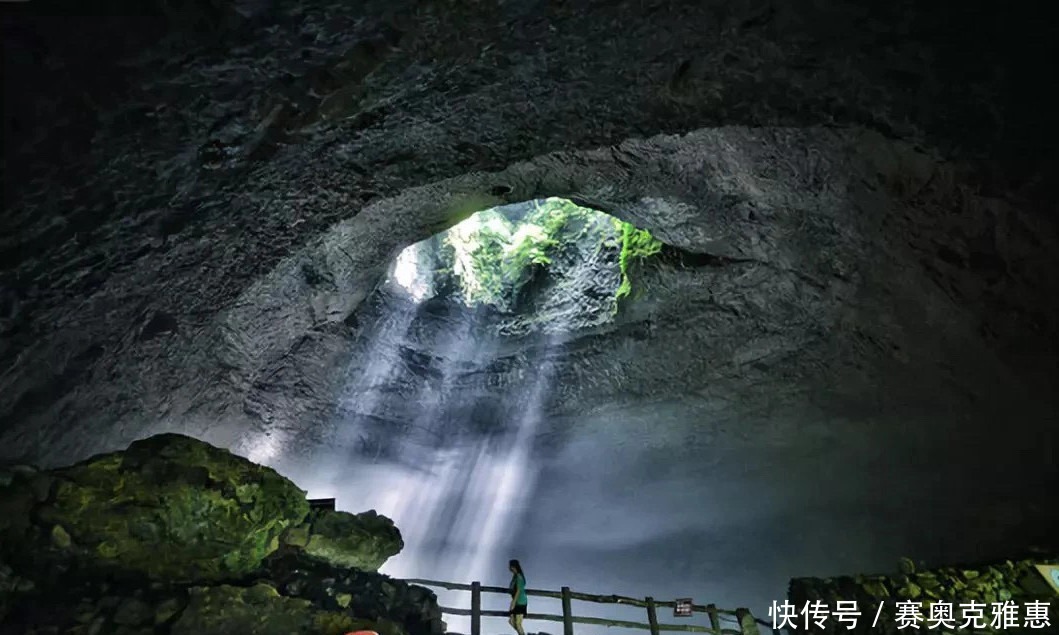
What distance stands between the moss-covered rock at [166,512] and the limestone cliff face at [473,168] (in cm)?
120

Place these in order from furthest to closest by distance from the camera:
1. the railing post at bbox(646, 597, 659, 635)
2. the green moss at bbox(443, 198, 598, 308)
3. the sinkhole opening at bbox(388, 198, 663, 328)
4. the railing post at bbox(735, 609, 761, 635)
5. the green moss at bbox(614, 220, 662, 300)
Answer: the green moss at bbox(443, 198, 598, 308) → the sinkhole opening at bbox(388, 198, 663, 328) → the green moss at bbox(614, 220, 662, 300) → the railing post at bbox(735, 609, 761, 635) → the railing post at bbox(646, 597, 659, 635)

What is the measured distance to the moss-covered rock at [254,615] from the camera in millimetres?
5730

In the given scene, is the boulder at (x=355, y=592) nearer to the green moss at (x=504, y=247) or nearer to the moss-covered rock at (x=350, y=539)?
the moss-covered rock at (x=350, y=539)

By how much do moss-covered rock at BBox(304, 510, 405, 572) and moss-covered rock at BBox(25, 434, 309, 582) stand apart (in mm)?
870

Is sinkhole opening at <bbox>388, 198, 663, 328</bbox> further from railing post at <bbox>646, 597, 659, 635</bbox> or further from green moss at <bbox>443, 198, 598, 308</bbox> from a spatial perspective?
railing post at <bbox>646, 597, 659, 635</bbox>

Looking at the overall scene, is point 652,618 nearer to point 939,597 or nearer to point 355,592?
point 939,597

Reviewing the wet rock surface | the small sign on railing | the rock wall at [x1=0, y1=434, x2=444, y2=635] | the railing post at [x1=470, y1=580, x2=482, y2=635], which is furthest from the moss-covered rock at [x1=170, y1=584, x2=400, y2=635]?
the small sign on railing

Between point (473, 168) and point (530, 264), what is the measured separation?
6.79 metres

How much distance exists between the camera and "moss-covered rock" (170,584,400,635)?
18.8ft

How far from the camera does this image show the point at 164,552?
6.01 meters

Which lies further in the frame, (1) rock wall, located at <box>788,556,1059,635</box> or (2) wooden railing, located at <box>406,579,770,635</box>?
(2) wooden railing, located at <box>406,579,770,635</box>

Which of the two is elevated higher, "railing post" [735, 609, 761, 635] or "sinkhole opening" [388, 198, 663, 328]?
"sinkhole opening" [388, 198, 663, 328]

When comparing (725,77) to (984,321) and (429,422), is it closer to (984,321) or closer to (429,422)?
(984,321)

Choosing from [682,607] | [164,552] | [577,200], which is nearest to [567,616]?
[682,607]
